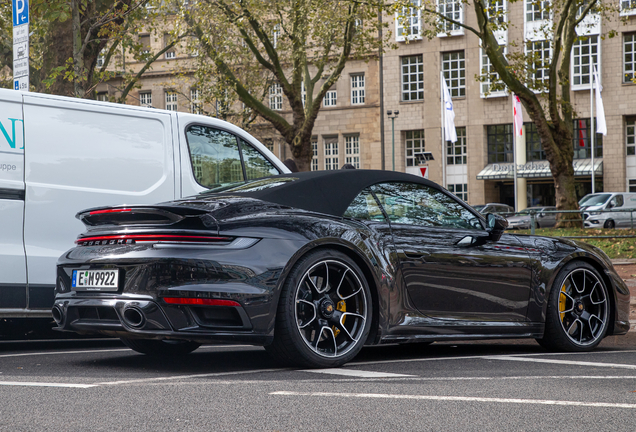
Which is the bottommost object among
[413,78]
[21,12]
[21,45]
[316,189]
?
[316,189]

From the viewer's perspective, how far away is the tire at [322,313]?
5270mm

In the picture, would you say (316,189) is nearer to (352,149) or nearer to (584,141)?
(584,141)

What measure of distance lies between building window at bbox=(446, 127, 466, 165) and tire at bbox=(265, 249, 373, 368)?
47.3 m

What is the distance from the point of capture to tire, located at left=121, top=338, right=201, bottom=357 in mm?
6377

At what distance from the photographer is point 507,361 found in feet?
19.8

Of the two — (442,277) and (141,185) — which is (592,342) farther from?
(141,185)

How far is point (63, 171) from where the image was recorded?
6922mm

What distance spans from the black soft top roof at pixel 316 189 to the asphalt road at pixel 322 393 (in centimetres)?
107

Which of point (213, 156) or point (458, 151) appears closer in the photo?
point (213, 156)

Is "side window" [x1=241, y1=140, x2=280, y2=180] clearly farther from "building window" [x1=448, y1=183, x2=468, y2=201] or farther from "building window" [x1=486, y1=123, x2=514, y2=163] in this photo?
"building window" [x1=448, y1=183, x2=468, y2=201]

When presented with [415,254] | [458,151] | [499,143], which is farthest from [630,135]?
[415,254]

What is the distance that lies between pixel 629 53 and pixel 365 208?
45976mm

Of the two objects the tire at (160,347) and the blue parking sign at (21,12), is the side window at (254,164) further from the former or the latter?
the blue parking sign at (21,12)

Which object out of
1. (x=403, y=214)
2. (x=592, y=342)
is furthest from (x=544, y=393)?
(x=592, y=342)
